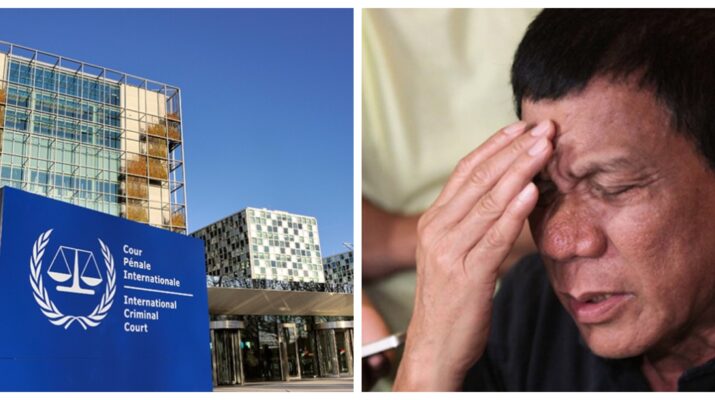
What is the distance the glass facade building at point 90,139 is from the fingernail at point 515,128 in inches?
699

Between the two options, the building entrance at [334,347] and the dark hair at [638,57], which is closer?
the dark hair at [638,57]

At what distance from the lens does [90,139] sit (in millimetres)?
20797

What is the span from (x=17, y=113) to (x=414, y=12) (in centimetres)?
1811

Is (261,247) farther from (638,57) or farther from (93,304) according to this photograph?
(638,57)

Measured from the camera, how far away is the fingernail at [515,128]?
3918 millimetres

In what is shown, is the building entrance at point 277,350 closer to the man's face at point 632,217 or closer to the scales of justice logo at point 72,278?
the scales of justice logo at point 72,278

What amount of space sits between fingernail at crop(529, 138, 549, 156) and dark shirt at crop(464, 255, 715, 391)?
0.61m

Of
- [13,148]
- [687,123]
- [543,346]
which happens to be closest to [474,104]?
[687,123]

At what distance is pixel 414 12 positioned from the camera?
4410 millimetres

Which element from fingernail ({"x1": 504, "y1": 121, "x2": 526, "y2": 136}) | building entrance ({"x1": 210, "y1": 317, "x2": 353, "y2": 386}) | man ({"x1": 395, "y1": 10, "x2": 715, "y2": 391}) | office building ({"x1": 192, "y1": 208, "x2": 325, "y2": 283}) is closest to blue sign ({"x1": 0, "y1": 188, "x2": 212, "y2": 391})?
man ({"x1": 395, "y1": 10, "x2": 715, "y2": 391})

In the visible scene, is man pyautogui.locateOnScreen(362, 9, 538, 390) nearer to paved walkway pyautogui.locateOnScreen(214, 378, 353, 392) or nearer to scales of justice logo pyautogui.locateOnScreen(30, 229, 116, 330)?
scales of justice logo pyautogui.locateOnScreen(30, 229, 116, 330)

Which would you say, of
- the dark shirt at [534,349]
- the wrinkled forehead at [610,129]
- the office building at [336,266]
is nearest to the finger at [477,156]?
the wrinkled forehead at [610,129]

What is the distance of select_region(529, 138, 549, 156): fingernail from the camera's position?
12.2 feet

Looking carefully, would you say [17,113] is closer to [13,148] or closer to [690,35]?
[13,148]
